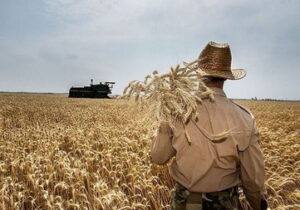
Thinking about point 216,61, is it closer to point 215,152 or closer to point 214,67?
point 214,67

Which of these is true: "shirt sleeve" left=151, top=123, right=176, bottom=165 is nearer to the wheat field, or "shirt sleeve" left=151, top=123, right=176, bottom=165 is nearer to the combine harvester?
the wheat field

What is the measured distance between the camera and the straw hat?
7.47 feet

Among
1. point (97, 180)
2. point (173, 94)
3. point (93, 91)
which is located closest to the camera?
point (173, 94)

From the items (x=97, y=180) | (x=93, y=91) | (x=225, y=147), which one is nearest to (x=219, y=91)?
(x=225, y=147)

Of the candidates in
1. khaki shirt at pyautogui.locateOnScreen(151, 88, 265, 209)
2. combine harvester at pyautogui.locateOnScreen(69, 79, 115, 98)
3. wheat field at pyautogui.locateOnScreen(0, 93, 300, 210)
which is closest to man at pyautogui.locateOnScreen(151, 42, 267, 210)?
khaki shirt at pyautogui.locateOnScreen(151, 88, 265, 209)

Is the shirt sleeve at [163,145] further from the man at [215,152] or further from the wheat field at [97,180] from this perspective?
the wheat field at [97,180]

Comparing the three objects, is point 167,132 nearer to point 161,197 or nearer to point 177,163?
point 177,163

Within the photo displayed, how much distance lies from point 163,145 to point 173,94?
16.0 inches

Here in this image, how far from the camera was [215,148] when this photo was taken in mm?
2115

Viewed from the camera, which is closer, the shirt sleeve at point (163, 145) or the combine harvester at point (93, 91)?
the shirt sleeve at point (163, 145)

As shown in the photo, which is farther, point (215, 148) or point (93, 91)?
point (93, 91)

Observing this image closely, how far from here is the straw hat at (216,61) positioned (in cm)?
A: 228

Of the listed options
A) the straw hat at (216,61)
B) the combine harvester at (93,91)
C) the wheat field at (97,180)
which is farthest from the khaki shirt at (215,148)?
the combine harvester at (93,91)

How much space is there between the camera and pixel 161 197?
4.68 m
